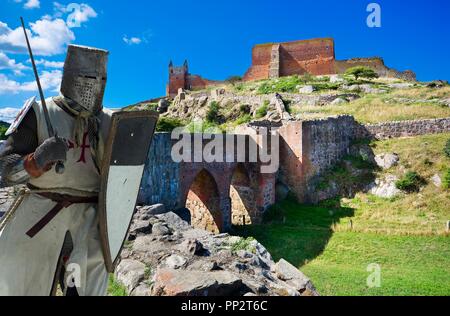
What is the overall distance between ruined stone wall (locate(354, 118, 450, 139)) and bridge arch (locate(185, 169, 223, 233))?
11262mm

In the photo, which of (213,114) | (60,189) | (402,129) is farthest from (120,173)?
(213,114)

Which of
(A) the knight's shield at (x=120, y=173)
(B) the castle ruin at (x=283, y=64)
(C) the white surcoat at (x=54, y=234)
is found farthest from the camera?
(B) the castle ruin at (x=283, y=64)

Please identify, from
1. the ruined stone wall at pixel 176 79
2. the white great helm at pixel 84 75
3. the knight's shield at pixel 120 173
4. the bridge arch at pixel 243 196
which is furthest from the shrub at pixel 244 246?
the ruined stone wall at pixel 176 79

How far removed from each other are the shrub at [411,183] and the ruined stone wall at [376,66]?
3473 centimetres

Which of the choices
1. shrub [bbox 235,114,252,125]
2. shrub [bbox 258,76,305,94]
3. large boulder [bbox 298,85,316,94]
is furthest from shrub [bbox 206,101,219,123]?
large boulder [bbox 298,85,316,94]

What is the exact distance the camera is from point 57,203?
290cm

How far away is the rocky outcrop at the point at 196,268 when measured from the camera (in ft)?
15.0

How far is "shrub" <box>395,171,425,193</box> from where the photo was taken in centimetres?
1859

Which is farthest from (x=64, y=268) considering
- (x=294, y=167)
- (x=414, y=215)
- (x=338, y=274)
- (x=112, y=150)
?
(x=294, y=167)

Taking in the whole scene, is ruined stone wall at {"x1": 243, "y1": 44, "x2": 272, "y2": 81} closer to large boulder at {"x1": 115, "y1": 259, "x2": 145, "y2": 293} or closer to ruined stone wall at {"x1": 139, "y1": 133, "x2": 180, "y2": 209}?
ruined stone wall at {"x1": 139, "y1": 133, "x2": 180, "y2": 209}

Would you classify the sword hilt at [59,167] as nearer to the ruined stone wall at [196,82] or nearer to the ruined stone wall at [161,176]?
the ruined stone wall at [161,176]

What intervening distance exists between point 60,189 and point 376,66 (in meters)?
56.4

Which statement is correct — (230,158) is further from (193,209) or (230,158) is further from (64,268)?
(64,268)

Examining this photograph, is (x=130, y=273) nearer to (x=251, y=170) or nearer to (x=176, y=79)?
(x=251, y=170)
